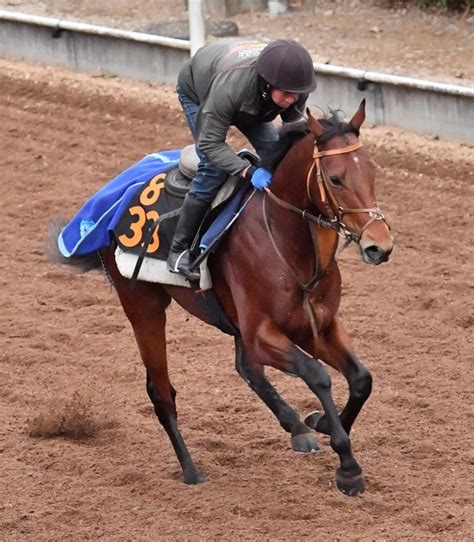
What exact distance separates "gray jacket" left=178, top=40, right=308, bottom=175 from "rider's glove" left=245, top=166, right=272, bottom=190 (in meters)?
0.05

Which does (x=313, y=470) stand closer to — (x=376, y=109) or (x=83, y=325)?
(x=83, y=325)

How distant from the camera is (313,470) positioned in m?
7.15

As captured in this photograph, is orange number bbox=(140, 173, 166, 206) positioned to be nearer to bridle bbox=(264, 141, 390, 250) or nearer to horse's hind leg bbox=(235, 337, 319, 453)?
horse's hind leg bbox=(235, 337, 319, 453)

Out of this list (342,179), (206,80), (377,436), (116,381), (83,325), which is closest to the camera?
(342,179)

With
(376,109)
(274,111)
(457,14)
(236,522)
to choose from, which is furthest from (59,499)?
(457,14)

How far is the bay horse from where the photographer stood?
618 centimetres

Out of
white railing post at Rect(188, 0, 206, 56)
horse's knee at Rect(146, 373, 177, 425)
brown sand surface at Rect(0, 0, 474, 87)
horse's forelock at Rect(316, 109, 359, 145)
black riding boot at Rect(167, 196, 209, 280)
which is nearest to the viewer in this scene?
horse's forelock at Rect(316, 109, 359, 145)

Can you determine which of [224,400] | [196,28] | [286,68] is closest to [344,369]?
[286,68]

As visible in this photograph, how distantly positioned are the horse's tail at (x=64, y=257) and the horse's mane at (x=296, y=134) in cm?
153

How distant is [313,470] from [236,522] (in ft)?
2.42

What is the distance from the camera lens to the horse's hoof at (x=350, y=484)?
21.4 ft

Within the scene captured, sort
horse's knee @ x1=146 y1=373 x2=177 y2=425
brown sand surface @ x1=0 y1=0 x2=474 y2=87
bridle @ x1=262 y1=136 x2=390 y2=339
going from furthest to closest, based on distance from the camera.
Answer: brown sand surface @ x1=0 y1=0 x2=474 y2=87, horse's knee @ x1=146 y1=373 x2=177 y2=425, bridle @ x1=262 y1=136 x2=390 y2=339

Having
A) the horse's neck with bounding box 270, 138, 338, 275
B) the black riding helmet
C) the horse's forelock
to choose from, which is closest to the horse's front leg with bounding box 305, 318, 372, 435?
the horse's neck with bounding box 270, 138, 338, 275

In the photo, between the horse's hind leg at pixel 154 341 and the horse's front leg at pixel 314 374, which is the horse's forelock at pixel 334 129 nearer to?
the horse's front leg at pixel 314 374
